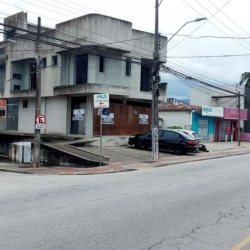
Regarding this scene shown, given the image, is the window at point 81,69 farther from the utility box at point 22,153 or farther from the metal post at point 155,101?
the utility box at point 22,153

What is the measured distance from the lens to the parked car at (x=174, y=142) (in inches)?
1141

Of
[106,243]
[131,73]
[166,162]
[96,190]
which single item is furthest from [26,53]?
[106,243]

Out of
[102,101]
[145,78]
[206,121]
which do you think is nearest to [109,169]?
[102,101]

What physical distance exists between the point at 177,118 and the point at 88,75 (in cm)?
1637

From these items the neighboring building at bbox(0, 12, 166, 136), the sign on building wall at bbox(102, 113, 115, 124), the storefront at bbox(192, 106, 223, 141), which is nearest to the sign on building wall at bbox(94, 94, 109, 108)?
the neighboring building at bbox(0, 12, 166, 136)

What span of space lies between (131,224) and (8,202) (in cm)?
365

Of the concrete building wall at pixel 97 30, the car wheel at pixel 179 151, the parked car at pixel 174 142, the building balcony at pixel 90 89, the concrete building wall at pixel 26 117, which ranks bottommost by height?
the car wheel at pixel 179 151

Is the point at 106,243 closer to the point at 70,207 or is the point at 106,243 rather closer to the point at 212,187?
the point at 70,207

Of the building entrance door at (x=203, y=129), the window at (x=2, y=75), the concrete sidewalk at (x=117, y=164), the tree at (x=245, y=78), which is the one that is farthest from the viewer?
the tree at (x=245, y=78)

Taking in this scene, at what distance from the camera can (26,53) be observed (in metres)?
37.9

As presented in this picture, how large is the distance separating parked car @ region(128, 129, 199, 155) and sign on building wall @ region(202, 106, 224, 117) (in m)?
16.4

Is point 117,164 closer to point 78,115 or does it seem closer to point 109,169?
point 109,169

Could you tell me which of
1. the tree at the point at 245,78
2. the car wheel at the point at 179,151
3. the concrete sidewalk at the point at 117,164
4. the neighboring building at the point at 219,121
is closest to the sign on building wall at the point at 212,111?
the neighboring building at the point at 219,121

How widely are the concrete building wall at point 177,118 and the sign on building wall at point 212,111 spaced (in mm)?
1670
